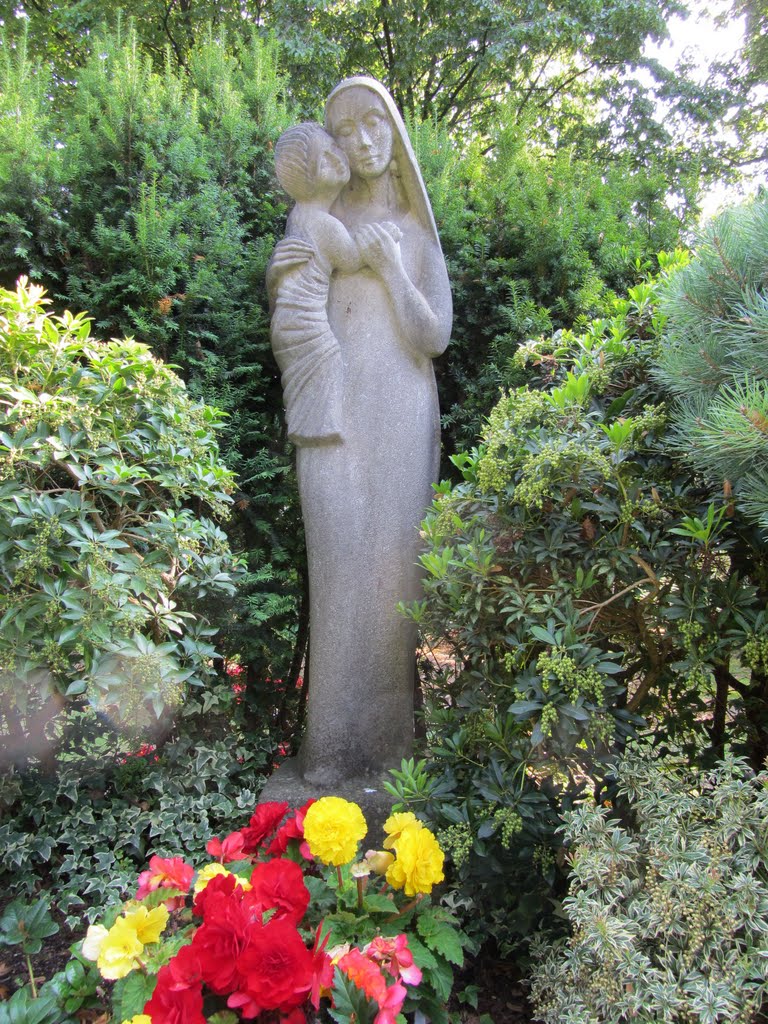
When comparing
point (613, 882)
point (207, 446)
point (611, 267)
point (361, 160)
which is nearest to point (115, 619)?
point (207, 446)

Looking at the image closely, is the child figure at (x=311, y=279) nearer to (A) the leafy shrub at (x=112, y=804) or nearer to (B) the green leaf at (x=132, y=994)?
(A) the leafy shrub at (x=112, y=804)

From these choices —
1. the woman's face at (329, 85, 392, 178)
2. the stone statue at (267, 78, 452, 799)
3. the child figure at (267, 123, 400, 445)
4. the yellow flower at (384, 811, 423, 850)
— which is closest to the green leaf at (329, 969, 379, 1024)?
the yellow flower at (384, 811, 423, 850)

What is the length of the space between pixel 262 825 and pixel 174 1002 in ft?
2.03

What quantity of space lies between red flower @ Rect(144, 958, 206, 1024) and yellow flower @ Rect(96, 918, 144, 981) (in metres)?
0.16

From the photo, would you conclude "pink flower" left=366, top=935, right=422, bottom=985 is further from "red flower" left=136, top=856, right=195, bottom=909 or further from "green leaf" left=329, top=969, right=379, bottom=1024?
"red flower" left=136, top=856, right=195, bottom=909

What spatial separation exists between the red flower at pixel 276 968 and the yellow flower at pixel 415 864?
370 millimetres

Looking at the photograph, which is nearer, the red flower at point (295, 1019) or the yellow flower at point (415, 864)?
the red flower at point (295, 1019)

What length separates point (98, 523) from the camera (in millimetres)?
2387

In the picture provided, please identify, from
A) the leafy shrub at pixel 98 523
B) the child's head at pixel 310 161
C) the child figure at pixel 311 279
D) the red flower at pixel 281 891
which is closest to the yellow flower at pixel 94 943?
the red flower at pixel 281 891

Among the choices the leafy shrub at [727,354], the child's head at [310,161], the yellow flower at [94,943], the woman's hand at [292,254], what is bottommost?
the yellow flower at [94,943]

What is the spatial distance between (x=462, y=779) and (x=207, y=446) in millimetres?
1575

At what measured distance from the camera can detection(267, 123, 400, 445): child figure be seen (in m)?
2.73

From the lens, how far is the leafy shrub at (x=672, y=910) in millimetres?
1423

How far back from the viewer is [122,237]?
3.00 metres
